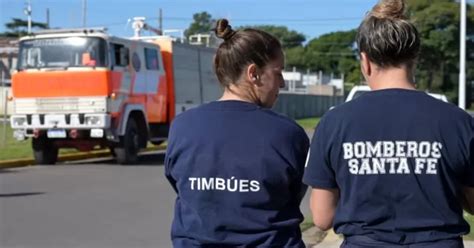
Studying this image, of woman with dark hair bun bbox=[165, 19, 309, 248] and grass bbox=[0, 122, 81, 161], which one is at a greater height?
woman with dark hair bun bbox=[165, 19, 309, 248]

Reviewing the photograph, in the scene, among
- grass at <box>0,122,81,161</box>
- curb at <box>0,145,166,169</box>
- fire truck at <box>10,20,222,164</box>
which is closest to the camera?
fire truck at <box>10,20,222,164</box>

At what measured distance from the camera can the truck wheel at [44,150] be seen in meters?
18.2

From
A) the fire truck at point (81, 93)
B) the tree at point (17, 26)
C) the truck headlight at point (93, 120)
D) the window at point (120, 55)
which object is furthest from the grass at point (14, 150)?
the tree at point (17, 26)

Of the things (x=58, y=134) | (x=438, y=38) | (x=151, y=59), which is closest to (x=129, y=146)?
(x=58, y=134)

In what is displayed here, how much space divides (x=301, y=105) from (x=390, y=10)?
53471 mm

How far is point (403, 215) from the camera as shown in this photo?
286 cm

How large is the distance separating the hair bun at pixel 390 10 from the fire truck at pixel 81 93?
13249mm

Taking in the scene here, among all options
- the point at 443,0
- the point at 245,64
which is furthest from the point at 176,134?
the point at 443,0

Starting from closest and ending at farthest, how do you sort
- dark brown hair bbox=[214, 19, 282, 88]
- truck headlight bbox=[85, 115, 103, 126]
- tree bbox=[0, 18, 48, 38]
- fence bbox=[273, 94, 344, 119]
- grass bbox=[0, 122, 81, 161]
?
dark brown hair bbox=[214, 19, 282, 88]
truck headlight bbox=[85, 115, 103, 126]
grass bbox=[0, 122, 81, 161]
fence bbox=[273, 94, 344, 119]
tree bbox=[0, 18, 48, 38]

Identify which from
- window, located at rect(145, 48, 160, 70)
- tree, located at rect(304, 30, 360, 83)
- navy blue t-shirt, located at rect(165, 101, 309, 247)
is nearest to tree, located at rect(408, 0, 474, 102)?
window, located at rect(145, 48, 160, 70)

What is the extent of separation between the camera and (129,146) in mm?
18219

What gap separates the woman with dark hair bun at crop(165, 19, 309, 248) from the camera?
2.96 metres

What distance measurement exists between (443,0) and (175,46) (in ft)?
134

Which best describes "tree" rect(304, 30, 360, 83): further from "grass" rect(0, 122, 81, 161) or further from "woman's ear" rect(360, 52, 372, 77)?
"woman's ear" rect(360, 52, 372, 77)
